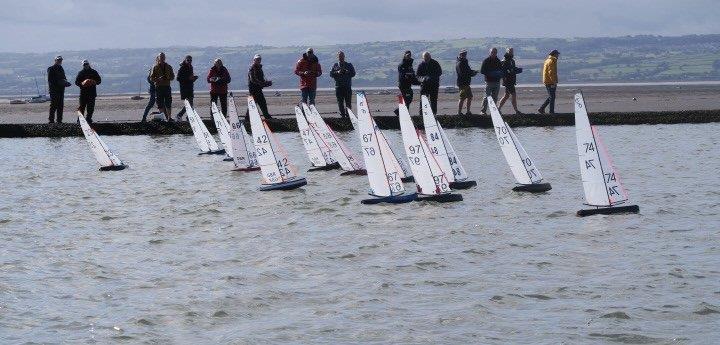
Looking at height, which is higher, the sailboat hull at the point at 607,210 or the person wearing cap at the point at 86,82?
the person wearing cap at the point at 86,82

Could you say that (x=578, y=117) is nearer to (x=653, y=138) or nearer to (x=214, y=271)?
(x=214, y=271)

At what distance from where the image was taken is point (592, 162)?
2189 cm

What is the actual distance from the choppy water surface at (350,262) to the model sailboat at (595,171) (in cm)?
35

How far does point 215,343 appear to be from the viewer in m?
14.2

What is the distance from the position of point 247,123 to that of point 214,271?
2178 cm

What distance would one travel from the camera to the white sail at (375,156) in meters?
23.7

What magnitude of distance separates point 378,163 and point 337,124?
49.9 feet

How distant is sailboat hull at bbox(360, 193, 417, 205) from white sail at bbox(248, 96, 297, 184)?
8.30 feet

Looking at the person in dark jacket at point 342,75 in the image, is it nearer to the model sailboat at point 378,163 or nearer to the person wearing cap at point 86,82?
the person wearing cap at point 86,82

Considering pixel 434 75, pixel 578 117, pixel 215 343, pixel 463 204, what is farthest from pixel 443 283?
pixel 434 75

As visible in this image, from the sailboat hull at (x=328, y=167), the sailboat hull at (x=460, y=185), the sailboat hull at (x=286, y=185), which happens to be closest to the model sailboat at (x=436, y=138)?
the sailboat hull at (x=460, y=185)

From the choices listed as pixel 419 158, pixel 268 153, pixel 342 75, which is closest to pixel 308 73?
pixel 342 75

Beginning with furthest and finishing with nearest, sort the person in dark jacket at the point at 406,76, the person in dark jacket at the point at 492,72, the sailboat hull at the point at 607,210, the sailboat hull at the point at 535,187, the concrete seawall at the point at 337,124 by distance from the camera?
the concrete seawall at the point at 337,124, the person in dark jacket at the point at 492,72, the person in dark jacket at the point at 406,76, the sailboat hull at the point at 535,187, the sailboat hull at the point at 607,210

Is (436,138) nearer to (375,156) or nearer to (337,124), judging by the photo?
(375,156)
